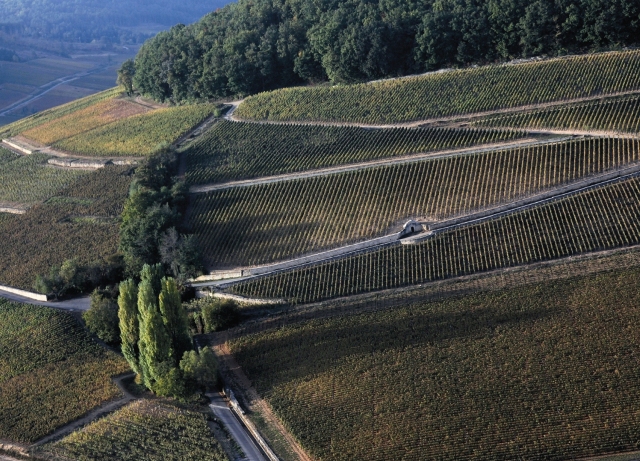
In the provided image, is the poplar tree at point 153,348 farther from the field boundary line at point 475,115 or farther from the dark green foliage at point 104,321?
the field boundary line at point 475,115

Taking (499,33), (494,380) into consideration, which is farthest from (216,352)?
(499,33)

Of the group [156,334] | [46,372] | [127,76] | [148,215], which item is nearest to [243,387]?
[156,334]

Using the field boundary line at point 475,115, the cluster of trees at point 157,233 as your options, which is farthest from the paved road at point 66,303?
the field boundary line at point 475,115

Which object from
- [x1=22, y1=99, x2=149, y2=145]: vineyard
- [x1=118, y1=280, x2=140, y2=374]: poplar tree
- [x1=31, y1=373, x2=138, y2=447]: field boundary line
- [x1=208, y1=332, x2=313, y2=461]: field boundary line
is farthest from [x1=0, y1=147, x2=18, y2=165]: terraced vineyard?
[x1=31, y1=373, x2=138, y2=447]: field boundary line

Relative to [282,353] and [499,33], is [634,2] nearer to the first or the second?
[499,33]

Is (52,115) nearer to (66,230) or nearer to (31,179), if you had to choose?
(31,179)
